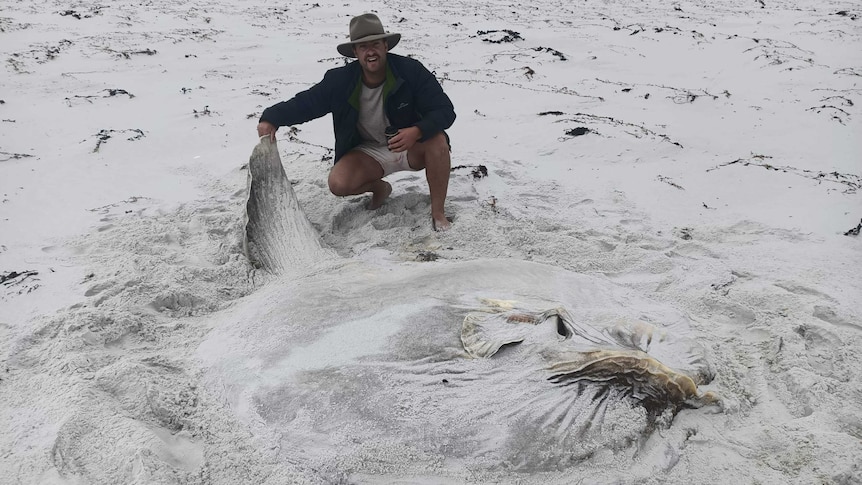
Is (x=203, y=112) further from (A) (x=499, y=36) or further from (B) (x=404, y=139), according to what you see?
(A) (x=499, y=36)

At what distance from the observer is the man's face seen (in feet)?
10.6

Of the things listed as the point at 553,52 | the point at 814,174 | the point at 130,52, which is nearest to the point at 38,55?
the point at 130,52

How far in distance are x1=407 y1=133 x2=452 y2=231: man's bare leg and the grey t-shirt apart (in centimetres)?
26

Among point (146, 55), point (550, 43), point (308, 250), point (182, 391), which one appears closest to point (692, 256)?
point (308, 250)

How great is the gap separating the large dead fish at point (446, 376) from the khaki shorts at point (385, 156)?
4.81ft

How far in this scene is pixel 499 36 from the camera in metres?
6.87

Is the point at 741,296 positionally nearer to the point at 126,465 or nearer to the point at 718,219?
the point at 718,219

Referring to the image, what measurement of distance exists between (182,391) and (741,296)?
7.85ft

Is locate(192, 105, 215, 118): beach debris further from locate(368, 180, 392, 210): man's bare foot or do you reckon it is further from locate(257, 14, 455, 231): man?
Result: locate(368, 180, 392, 210): man's bare foot

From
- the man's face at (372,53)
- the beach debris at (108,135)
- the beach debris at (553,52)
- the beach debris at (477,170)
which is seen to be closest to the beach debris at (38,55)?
the beach debris at (108,135)

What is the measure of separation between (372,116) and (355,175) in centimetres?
36

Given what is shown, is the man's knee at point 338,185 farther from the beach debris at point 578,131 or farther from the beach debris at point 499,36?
the beach debris at point 499,36

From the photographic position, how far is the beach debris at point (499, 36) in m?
6.72

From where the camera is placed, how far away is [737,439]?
200 cm
